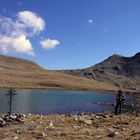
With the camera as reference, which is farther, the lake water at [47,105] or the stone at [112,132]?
the lake water at [47,105]

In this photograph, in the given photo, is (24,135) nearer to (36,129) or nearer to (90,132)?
(36,129)

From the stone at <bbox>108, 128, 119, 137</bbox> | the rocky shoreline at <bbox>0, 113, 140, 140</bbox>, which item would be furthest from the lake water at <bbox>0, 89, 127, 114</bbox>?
the stone at <bbox>108, 128, 119, 137</bbox>

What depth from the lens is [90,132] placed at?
21.5m

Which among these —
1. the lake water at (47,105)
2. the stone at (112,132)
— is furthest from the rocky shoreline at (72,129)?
the lake water at (47,105)

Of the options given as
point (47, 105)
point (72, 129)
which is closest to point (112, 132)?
point (72, 129)

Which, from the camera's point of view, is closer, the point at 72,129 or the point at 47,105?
the point at 72,129

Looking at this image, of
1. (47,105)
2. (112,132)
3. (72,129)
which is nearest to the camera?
(112,132)

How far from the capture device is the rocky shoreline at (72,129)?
66.5 ft

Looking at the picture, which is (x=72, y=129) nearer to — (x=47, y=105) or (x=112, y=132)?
(x=112, y=132)

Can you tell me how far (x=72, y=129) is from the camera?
2245 cm

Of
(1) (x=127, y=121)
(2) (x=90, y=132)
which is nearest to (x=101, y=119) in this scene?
(1) (x=127, y=121)

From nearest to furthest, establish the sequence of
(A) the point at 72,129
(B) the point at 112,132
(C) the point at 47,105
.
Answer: (B) the point at 112,132
(A) the point at 72,129
(C) the point at 47,105

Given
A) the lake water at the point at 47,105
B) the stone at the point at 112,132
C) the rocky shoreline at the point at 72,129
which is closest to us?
the rocky shoreline at the point at 72,129

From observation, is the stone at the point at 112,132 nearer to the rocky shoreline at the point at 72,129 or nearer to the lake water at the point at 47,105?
the rocky shoreline at the point at 72,129
